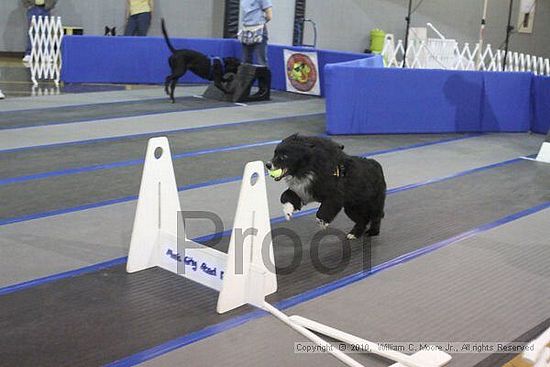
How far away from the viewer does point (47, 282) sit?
12.6 ft

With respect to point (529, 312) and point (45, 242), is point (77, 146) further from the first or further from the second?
point (529, 312)

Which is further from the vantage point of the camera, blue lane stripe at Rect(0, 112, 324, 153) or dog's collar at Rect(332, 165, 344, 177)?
blue lane stripe at Rect(0, 112, 324, 153)

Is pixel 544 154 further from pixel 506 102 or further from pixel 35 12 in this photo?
pixel 35 12

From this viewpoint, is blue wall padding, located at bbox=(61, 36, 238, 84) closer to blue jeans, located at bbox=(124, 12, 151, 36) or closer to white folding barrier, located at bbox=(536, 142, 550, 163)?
blue jeans, located at bbox=(124, 12, 151, 36)

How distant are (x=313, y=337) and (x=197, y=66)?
7988 mm

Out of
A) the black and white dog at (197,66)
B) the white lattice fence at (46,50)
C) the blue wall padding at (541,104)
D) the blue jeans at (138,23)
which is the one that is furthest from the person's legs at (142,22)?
the blue wall padding at (541,104)

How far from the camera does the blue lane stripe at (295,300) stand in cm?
307

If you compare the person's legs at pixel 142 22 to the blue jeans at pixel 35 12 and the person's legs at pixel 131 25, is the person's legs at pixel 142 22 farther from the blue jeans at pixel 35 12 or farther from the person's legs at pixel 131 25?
the blue jeans at pixel 35 12

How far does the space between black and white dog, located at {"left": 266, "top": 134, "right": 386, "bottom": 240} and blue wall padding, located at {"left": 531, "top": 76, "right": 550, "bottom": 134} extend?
248 inches

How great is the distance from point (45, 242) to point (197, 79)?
8.95 metres

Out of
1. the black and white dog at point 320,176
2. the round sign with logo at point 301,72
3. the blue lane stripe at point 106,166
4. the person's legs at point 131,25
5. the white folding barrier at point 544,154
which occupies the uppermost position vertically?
the person's legs at point 131,25

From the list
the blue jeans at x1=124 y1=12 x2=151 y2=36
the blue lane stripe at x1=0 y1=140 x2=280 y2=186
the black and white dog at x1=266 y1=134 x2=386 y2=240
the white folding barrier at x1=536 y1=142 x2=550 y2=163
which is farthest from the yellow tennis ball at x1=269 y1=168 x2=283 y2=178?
the blue jeans at x1=124 y1=12 x2=151 y2=36

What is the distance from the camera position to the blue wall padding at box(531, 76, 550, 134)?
986cm

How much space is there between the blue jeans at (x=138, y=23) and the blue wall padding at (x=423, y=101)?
624cm
